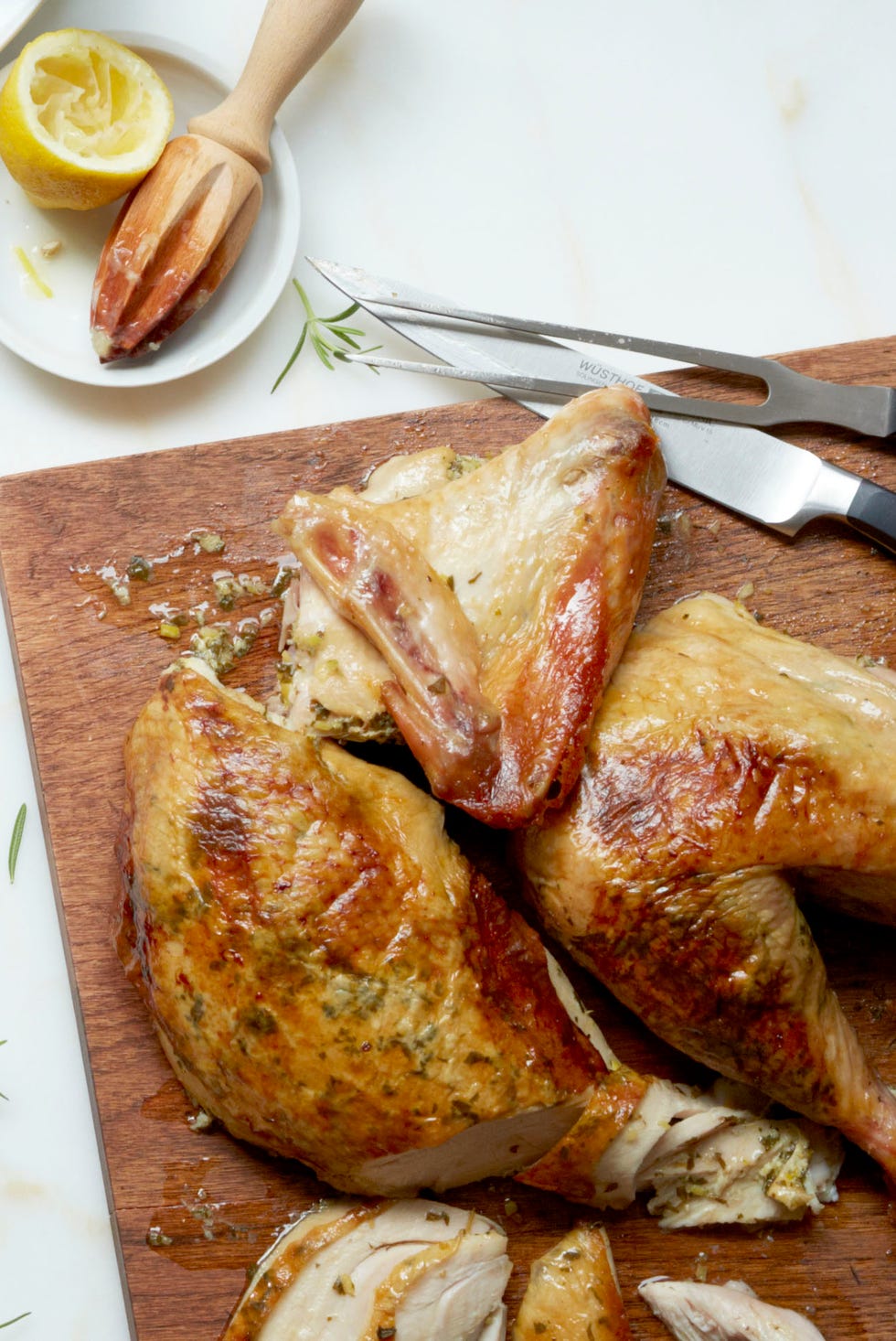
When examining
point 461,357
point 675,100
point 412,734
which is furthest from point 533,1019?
point 675,100

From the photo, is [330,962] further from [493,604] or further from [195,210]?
[195,210]

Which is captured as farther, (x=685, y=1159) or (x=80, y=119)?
(x=80, y=119)

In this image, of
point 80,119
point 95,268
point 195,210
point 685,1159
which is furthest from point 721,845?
point 80,119

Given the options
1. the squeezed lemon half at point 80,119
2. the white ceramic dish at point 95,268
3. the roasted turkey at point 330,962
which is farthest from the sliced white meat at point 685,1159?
the squeezed lemon half at point 80,119

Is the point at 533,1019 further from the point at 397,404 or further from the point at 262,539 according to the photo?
the point at 397,404

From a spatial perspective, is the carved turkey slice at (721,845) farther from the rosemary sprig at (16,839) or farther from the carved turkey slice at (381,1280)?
the rosemary sprig at (16,839)

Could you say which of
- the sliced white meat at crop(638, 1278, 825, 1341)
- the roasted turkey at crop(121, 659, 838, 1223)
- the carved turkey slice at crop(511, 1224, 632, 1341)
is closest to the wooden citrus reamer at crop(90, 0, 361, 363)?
the roasted turkey at crop(121, 659, 838, 1223)

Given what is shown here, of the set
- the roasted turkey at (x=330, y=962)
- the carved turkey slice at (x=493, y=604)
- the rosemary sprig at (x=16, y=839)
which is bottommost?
the rosemary sprig at (x=16, y=839)
